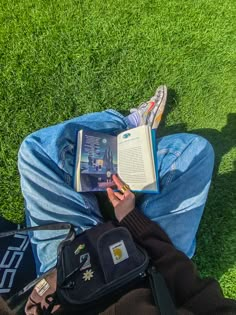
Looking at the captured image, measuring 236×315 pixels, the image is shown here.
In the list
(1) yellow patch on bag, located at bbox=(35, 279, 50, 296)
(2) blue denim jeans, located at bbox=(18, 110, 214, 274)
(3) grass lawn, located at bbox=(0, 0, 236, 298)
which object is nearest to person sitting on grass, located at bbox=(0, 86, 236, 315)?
(2) blue denim jeans, located at bbox=(18, 110, 214, 274)

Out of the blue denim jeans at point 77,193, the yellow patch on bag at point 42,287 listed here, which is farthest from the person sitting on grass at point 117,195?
the yellow patch on bag at point 42,287

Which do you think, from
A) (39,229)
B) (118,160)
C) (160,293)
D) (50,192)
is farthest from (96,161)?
(160,293)

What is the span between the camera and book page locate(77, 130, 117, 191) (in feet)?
4.25

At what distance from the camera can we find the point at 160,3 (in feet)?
5.55

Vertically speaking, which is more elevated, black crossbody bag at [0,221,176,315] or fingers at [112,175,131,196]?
fingers at [112,175,131,196]

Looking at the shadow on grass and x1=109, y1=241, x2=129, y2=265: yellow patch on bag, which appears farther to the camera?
the shadow on grass

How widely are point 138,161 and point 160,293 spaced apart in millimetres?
588

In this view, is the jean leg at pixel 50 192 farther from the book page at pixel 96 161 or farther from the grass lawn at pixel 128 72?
the grass lawn at pixel 128 72

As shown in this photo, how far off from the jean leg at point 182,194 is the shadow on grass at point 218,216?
0.86 feet

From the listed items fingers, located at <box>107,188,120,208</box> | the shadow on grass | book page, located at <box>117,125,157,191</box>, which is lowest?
the shadow on grass

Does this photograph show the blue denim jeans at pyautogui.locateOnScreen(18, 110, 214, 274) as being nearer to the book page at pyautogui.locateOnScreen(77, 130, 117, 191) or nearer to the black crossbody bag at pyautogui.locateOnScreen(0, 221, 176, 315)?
the book page at pyautogui.locateOnScreen(77, 130, 117, 191)

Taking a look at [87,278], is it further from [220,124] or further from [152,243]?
[220,124]

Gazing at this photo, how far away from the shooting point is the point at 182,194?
4.29ft

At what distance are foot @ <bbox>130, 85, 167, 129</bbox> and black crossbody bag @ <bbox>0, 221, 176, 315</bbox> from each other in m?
0.64
